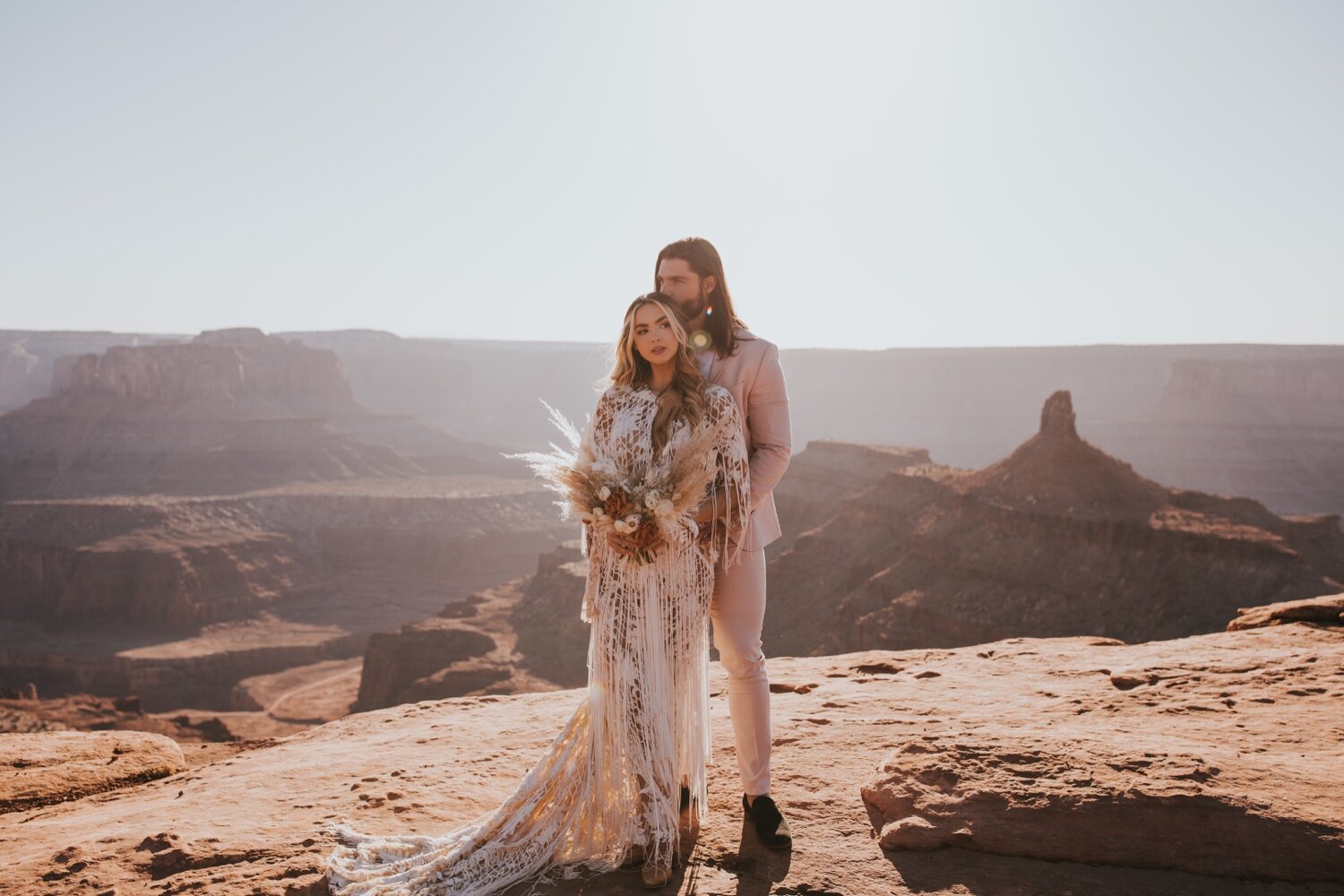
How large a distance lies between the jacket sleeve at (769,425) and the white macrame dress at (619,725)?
0.35ft

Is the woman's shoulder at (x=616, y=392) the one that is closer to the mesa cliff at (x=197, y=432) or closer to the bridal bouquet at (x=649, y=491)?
the bridal bouquet at (x=649, y=491)

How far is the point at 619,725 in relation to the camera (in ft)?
11.9

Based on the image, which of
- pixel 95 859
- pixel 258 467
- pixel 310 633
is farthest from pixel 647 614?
pixel 258 467

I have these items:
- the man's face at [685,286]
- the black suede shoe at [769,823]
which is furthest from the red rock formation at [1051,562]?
the man's face at [685,286]

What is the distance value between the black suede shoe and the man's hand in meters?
1.14

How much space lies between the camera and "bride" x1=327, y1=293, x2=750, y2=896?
3.43 metres

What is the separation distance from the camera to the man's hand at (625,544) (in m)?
3.44

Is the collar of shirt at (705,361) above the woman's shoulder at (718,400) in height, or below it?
above

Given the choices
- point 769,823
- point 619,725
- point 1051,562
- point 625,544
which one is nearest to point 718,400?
point 625,544

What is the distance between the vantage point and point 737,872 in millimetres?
3393

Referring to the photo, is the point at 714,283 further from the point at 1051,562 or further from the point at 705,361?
the point at 1051,562

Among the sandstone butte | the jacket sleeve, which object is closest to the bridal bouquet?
the jacket sleeve

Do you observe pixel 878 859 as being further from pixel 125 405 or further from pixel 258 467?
pixel 125 405

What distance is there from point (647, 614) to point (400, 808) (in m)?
1.74
